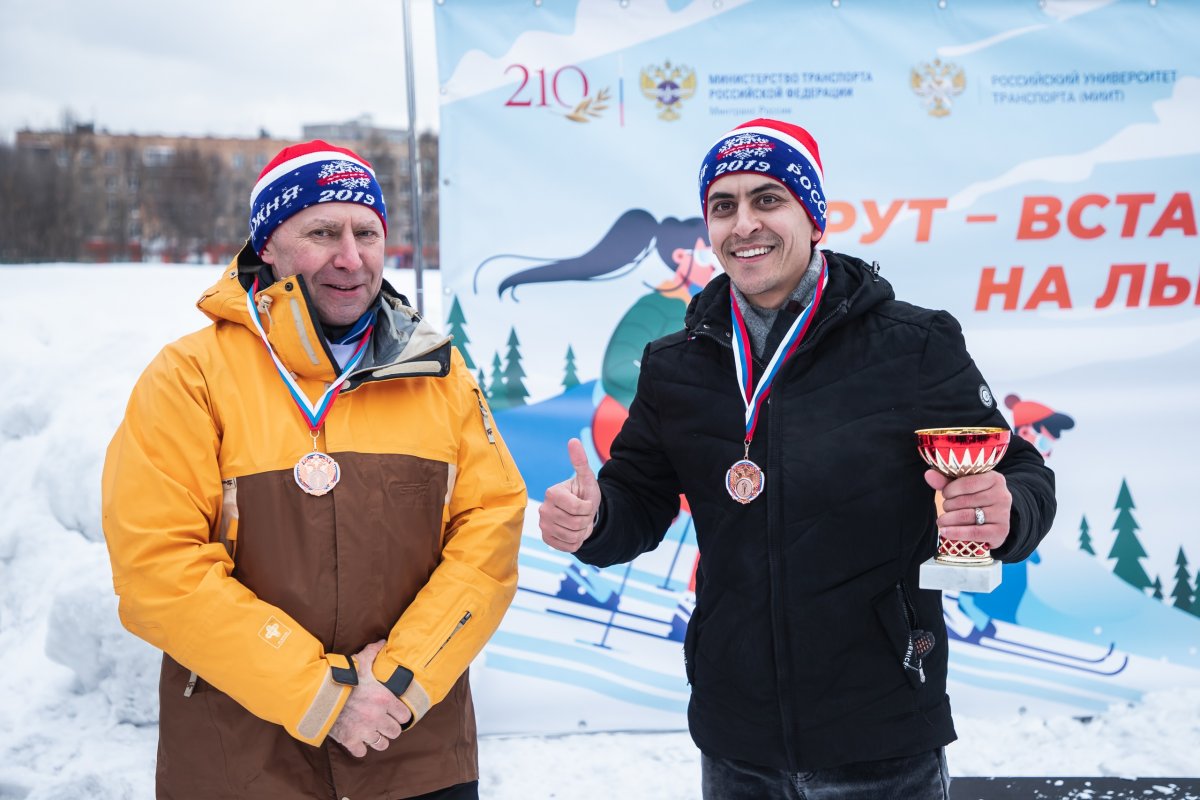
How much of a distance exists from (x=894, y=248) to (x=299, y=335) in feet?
8.84

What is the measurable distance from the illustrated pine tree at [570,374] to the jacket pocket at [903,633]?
2.13 metres

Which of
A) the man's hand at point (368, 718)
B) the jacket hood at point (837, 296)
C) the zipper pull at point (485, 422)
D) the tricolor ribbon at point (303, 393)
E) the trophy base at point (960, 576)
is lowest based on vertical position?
the man's hand at point (368, 718)

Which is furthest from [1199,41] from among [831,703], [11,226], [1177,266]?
[11,226]

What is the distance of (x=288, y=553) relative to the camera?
1.92 meters

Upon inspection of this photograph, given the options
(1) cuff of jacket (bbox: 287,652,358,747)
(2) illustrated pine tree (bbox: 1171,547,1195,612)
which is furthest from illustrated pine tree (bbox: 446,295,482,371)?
(2) illustrated pine tree (bbox: 1171,547,1195,612)

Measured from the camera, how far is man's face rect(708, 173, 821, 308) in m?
2.04

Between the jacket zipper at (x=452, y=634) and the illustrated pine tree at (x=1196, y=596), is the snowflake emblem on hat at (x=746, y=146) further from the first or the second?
the illustrated pine tree at (x=1196, y=596)

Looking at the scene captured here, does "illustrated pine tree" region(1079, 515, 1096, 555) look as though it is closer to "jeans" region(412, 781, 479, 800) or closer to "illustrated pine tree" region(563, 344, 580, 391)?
"illustrated pine tree" region(563, 344, 580, 391)

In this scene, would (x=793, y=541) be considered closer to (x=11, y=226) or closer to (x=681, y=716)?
(x=681, y=716)

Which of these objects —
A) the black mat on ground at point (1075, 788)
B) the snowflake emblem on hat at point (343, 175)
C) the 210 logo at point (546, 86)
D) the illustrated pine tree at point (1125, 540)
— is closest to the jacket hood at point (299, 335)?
the snowflake emblem on hat at point (343, 175)

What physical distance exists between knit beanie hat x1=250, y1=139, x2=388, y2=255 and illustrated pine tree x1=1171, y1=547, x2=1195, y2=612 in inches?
141

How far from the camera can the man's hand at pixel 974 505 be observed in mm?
1703

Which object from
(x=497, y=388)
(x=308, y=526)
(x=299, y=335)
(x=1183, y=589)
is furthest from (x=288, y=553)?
(x=1183, y=589)

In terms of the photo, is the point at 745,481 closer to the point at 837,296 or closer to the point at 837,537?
the point at 837,537
